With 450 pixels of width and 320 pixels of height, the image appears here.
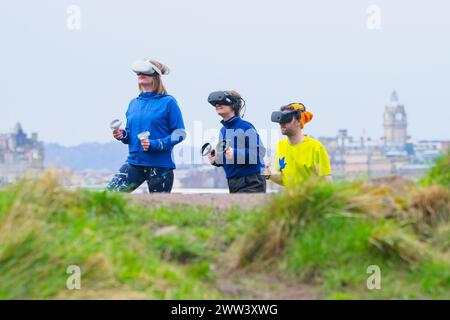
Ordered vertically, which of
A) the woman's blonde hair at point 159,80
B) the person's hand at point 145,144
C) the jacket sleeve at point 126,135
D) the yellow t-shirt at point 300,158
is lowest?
the yellow t-shirt at point 300,158

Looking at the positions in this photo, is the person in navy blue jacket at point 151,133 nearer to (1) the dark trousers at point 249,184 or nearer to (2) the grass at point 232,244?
(1) the dark trousers at point 249,184

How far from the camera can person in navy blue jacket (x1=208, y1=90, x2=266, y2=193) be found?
1252cm

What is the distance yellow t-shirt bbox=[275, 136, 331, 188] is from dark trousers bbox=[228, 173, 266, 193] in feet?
1.52

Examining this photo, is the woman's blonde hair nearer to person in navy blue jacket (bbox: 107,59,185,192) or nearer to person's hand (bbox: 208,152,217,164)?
person in navy blue jacket (bbox: 107,59,185,192)

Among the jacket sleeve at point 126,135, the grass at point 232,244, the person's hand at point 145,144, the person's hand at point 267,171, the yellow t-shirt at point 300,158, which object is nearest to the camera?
the grass at point 232,244

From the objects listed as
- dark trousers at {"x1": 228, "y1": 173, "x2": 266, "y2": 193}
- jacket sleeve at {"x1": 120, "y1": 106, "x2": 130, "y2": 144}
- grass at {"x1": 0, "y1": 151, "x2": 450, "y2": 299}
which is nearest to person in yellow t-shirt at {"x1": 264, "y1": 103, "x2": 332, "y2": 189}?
dark trousers at {"x1": 228, "y1": 173, "x2": 266, "y2": 193}

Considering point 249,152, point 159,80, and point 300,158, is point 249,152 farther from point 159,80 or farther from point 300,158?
point 159,80

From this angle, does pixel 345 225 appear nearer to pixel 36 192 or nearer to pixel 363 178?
pixel 363 178

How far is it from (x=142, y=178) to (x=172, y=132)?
1.76ft

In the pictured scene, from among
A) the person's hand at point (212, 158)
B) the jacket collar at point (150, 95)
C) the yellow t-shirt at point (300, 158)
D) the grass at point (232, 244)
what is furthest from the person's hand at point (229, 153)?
the grass at point (232, 244)

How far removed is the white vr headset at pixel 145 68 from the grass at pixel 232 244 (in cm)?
347

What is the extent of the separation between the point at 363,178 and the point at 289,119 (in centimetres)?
267

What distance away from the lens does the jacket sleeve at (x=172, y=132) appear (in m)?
12.5

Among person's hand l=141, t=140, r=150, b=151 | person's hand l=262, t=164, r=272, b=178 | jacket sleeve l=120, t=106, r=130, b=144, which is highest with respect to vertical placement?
jacket sleeve l=120, t=106, r=130, b=144
